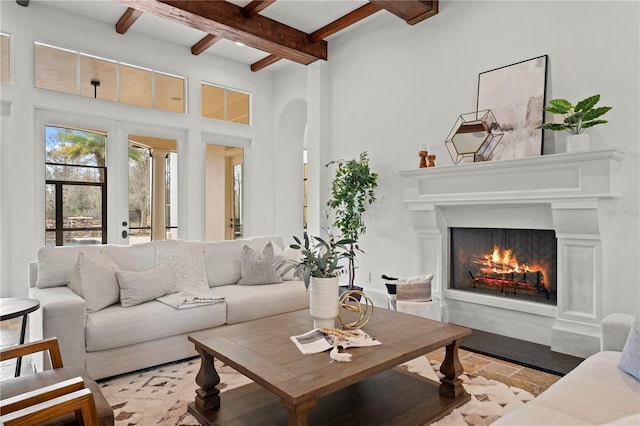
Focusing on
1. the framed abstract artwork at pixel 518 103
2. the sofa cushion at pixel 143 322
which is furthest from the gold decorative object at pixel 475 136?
the sofa cushion at pixel 143 322

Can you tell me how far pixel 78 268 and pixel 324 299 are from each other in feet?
6.00

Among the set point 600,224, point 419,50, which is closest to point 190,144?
point 419,50

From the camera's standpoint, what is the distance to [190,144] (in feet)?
17.5

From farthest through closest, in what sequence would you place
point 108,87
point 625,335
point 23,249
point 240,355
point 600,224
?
point 108,87
point 23,249
point 600,224
point 625,335
point 240,355

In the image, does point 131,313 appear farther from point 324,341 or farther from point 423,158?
point 423,158

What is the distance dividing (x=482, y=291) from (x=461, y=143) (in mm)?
1414

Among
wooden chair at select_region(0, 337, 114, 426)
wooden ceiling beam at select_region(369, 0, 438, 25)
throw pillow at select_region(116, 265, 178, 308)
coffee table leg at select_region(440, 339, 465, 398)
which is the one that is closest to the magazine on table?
coffee table leg at select_region(440, 339, 465, 398)

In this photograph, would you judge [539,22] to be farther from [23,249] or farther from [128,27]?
[23,249]

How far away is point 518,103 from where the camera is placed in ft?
11.1

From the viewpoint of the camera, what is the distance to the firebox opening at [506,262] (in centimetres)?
331

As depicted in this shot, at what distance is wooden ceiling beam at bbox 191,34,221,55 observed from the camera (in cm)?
487

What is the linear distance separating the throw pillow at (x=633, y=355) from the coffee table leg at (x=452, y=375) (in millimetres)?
754

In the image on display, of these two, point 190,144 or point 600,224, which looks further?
point 190,144

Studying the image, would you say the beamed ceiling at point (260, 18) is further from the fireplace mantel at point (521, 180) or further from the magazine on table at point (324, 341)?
the magazine on table at point (324, 341)
